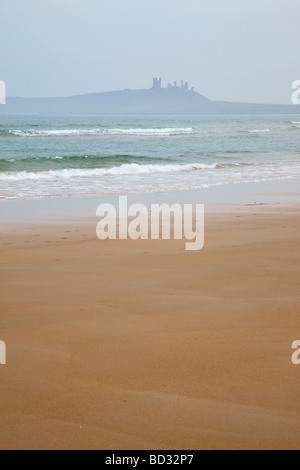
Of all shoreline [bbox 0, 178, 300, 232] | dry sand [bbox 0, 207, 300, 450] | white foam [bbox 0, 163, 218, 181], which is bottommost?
dry sand [bbox 0, 207, 300, 450]

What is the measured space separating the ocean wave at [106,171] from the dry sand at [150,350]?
11.2 metres

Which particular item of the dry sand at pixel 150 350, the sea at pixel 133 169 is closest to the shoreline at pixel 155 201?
the sea at pixel 133 169

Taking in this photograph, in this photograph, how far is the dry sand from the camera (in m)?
2.49

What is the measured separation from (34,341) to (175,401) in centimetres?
105

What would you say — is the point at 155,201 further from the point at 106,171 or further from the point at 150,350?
the point at 106,171

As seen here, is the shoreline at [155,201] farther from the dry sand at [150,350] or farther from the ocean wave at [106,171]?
the ocean wave at [106,171]

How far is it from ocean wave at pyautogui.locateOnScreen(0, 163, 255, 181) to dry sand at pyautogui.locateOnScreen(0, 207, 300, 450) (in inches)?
440

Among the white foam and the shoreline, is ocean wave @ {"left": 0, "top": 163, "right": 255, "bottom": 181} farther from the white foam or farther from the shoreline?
the shoreline

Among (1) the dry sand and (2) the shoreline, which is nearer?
(1) the dry sand

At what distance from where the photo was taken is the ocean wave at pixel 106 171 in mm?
16531

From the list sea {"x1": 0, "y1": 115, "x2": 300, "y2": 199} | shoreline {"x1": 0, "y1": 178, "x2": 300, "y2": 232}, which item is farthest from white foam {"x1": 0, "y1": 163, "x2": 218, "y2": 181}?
shoreline {"x1": 0, "y1": 178, "x2": 300, "y2": 232}

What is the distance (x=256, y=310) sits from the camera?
3912mm

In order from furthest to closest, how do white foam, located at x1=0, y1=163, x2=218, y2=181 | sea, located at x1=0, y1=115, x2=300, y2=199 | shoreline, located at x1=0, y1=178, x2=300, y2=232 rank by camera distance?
1. white foam, located at x1=0, y1=163, x2=218, y2=181
2. sea, located at x1=0, y1=115, x2=300, y2=199
3. shoreline, located at x1=0, y1=178, x2=300, y2=232
